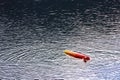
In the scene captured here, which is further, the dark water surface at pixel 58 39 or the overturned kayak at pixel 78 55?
the overturned kayak at pixel 78 55

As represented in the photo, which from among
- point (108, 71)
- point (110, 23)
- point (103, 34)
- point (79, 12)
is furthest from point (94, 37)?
point (79, 12)

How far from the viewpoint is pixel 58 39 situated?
173 feet

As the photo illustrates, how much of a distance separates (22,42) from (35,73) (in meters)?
13.8

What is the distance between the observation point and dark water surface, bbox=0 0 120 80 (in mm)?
38375

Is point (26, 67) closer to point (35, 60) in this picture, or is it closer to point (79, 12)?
point (35, 60)

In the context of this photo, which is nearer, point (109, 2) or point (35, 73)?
point (35, 73)

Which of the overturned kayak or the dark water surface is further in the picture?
the overturned kayak

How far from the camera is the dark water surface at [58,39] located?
38.4 meters

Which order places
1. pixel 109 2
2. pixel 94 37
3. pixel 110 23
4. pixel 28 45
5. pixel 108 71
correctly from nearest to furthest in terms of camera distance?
pixel 108 71 → pixel 28 45 → pixel 94 37 → pixel 110 23 → pixel 109 2

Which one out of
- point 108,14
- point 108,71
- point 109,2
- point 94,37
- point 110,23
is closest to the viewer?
point 108,71

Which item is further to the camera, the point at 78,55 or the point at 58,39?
the point at 58,39

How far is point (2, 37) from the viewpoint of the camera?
5497 cm

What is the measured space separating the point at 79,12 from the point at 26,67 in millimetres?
37072

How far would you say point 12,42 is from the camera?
51344mm
